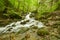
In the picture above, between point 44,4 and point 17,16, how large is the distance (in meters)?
10.1

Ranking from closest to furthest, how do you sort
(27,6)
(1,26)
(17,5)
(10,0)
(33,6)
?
(1,26), (10,0), (17,5), (27,6), (33,6)

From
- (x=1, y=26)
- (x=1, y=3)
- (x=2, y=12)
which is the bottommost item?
(x=1, y=26)

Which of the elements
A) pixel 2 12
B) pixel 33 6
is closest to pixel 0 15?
pixel 2 12

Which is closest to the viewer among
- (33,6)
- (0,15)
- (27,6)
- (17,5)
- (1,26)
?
(1,26)

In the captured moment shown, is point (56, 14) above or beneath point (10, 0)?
beneath

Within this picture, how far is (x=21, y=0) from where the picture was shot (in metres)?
23.0

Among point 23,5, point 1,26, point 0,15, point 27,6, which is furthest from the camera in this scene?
point 27,6

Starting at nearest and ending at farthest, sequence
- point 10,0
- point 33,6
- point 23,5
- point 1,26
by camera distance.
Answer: point 1,26, point 10,0, point 23,5, point 33,6

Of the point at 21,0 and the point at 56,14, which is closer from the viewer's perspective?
the point at 56,14

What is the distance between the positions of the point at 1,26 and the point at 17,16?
148 inches

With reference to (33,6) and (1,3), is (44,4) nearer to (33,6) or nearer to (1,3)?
(33,6)

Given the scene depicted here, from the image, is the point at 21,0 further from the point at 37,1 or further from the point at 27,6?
the point at 37,1

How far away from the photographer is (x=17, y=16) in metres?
16.7

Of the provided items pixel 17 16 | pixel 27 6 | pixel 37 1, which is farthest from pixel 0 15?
pixel 37 1
